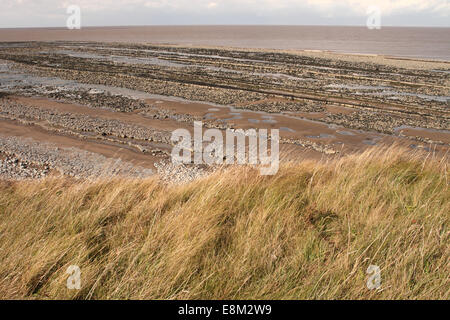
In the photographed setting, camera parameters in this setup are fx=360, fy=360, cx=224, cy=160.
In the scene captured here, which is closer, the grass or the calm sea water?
the grass

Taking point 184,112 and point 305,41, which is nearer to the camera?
point 184,112

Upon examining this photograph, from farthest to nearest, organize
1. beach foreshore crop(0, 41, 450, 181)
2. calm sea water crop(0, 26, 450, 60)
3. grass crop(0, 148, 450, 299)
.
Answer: calm sea water crop(0, 26, 450, 60)
beach foreshore crop(0, 41, 450, 181)
grass crop(0, 148, 450, 299)

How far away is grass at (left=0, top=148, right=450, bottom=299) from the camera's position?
2.88 m

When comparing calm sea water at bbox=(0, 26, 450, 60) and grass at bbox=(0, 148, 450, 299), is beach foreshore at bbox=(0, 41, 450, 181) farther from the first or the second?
calm sea water at bbox=(0, 26, 450, 60)

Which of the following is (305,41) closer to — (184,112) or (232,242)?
(184,112)

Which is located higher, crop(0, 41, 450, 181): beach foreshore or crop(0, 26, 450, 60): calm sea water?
crop(0, 26, 450, 60): calm sea water

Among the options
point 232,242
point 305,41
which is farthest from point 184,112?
point 305,41

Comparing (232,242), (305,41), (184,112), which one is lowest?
(232,242)

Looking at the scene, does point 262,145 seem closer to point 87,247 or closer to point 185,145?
point 185,145

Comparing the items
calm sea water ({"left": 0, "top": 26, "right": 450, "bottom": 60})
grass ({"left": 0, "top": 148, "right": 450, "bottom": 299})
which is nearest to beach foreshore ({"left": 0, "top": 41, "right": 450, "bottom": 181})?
grass ({"left": 0, "top": 148, "right": 450, "bottom": 299})

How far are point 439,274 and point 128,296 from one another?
8.33 ft

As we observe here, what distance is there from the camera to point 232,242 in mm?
3627

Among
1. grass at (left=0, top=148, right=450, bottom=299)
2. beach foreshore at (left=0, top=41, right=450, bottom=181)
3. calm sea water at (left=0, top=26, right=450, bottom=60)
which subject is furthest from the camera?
calm sea water at (left=0, top=26, right=450, bottom=60)

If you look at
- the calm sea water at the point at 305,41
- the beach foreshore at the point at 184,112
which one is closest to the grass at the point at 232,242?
the beach foreshore at the point at 184,112
